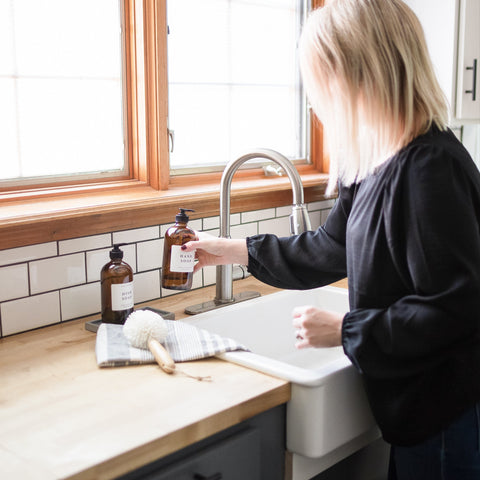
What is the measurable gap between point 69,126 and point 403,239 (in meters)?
0.99

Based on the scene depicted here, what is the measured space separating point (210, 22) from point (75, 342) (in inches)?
44.3

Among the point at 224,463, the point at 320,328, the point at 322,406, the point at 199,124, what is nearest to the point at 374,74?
the point at 320,328

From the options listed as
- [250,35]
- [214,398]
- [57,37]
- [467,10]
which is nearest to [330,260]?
[214,398]

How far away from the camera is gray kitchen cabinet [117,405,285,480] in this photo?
3.45ft

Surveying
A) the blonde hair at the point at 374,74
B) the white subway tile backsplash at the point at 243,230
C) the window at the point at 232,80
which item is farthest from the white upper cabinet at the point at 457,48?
the blonde hair at the point at 374,74

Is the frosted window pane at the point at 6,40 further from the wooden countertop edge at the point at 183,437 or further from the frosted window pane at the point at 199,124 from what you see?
the wooden countertop edge at the point at 183,437

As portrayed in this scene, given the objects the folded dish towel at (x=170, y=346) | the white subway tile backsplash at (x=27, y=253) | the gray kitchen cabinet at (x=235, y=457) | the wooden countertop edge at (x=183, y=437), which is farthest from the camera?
the white subway tile backsplash at (x=27, y=253)

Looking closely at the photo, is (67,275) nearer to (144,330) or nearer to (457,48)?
(144,330)

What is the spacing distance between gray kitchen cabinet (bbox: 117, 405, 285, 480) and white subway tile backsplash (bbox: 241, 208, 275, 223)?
2.93 ft

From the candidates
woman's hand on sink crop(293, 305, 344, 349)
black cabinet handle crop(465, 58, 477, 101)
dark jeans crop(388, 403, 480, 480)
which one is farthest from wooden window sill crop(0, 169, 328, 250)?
dark jeans crop(388, 403, 480, 480)

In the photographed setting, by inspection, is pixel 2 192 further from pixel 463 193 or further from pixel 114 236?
pixel 463 193

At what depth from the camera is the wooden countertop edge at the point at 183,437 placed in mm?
929

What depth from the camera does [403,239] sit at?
114cm

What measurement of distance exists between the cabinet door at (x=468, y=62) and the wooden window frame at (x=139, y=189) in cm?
77
